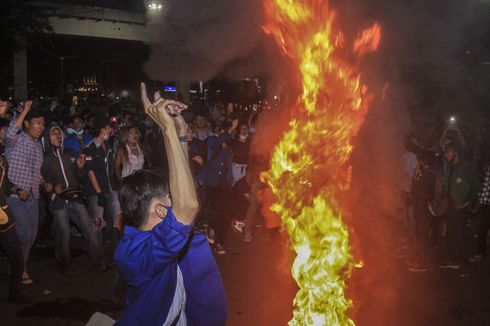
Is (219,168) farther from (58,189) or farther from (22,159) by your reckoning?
(22,159)

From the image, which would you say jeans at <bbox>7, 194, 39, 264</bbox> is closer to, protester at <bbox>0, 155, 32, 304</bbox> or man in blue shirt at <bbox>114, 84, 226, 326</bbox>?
protester at <bbox>0, 155, 32, 304</bbox>

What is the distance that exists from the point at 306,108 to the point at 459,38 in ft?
20.9

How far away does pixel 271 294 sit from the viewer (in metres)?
6.03

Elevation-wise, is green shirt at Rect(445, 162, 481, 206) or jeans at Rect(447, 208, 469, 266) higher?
green shirt at Rect(445, 162, 481, 206)

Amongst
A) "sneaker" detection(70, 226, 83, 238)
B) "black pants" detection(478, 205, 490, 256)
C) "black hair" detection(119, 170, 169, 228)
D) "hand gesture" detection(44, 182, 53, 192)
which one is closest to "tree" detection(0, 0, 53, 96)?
"sneaker" detection(70, 226, 83, 238)

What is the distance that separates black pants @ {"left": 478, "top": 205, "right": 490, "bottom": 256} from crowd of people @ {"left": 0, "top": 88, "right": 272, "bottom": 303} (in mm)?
3408

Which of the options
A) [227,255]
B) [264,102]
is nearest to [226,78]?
[264,102]

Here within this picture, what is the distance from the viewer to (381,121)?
34.5ft

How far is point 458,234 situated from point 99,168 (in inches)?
204

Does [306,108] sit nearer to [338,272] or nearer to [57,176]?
[338,272]

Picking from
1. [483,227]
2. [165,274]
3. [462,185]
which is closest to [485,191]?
[483,227]

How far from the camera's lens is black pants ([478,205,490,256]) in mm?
7586

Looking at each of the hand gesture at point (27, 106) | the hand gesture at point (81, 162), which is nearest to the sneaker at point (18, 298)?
→ the hand gesture at point (81, 162)

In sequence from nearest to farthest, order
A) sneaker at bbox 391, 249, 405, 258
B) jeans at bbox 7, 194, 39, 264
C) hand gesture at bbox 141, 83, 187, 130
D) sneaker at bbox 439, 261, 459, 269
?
1. hand gesture at bbox 141, 83, 187, 130
2. jeans at bbox 7, 194, 39, 264
3. sneaker at bbox 439, 261, 459, 269
4. sneaker at bbox 391, 249, 405, 258
